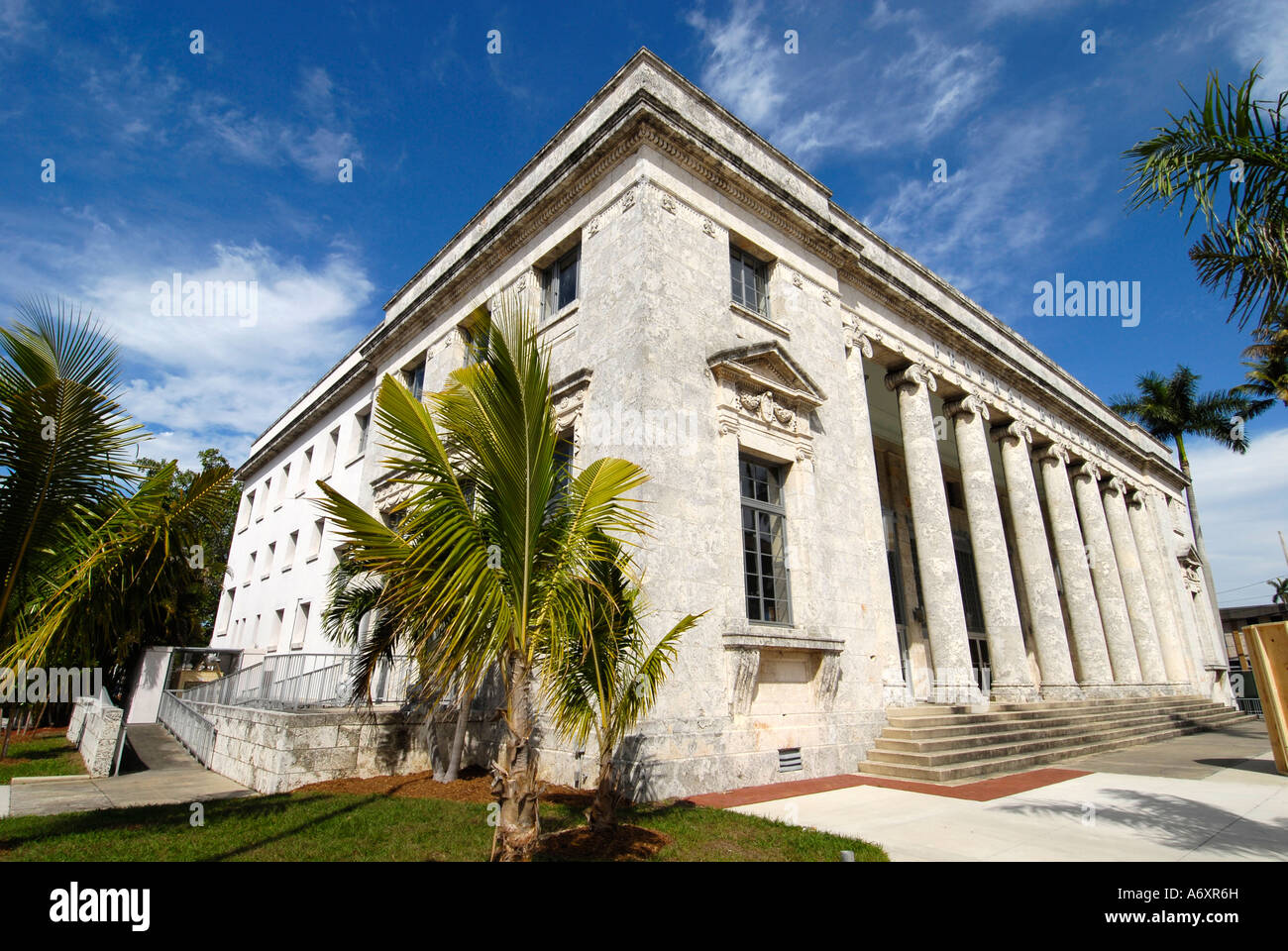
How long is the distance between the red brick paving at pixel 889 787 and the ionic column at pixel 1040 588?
7452 mm

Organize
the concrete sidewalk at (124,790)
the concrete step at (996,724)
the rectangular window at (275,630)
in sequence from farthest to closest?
the rectangular window at (275,630) < the concrete step at (996,724) < the concrete sidewalk at (124,790)

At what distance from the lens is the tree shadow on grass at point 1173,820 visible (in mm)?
6145

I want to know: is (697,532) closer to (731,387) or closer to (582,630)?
(731,387)

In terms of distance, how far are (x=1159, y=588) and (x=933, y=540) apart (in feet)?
63.5

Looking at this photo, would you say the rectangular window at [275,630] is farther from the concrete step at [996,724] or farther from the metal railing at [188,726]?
the concrete step at [996,724]

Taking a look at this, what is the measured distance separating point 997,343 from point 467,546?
72.6 feet

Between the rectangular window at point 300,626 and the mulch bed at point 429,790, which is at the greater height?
the rectangular window at point 300,626

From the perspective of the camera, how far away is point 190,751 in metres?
14.2

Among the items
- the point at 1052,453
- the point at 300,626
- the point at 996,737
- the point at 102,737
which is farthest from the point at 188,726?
the point at 1052,453

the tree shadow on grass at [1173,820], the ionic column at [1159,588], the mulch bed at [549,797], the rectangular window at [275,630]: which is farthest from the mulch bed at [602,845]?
the ionic column at [1159,588]

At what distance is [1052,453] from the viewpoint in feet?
73.8

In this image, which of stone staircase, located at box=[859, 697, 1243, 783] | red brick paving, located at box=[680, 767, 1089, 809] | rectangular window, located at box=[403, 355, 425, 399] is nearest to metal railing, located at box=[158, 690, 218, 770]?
rectangular window, located at box=[403, 355, 425, 399]

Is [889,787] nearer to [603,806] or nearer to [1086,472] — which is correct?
[603,806]
